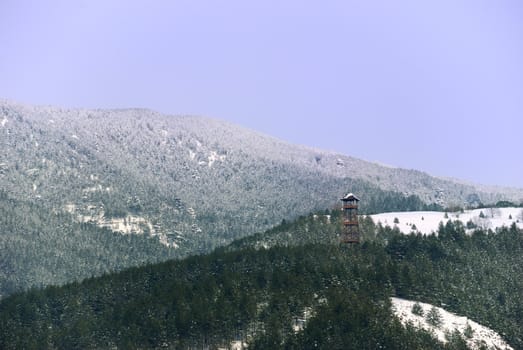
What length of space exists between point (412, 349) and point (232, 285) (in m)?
47.5

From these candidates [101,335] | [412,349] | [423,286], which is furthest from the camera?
[423,286]

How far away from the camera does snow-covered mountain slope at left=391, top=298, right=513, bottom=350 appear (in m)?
176

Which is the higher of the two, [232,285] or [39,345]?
[232,285]

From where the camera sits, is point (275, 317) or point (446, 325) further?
point (446, 325)

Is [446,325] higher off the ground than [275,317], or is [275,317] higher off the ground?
[275,317]

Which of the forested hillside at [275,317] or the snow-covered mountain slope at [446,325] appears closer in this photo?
the forested hillside at [275,317]

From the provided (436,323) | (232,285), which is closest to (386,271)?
(436,323)

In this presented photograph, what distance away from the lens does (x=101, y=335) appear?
611 feet

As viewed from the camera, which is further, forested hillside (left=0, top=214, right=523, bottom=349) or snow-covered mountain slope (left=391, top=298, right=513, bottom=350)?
snow-covered mountain slope (left=391, top=298, right=513, bottom=350)

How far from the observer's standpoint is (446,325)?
18312 centimetres

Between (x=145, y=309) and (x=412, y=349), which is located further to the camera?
(x=145, y=309)

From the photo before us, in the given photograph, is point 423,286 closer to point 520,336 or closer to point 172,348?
point 520,336

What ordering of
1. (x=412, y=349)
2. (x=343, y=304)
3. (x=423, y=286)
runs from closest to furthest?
(x=412, y=349) < (x=343, y=304) < (x=423, y=286)

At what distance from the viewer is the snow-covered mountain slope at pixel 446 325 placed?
17648cm
